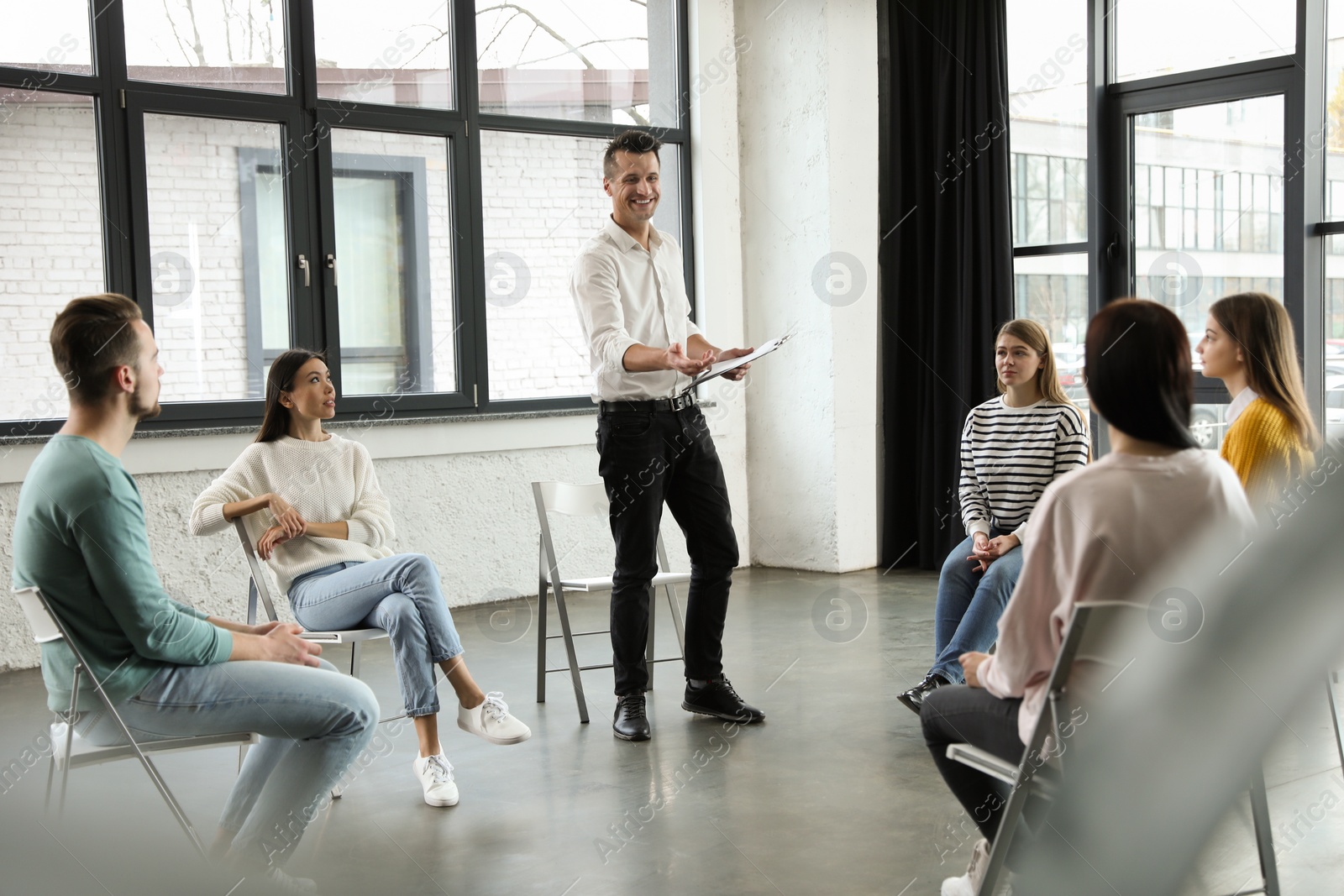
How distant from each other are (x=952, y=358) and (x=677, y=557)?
1704mm

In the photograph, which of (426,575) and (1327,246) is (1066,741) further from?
(1327,246)

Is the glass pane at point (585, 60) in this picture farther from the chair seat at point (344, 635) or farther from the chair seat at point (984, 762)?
the chair seat at point (984, 762)

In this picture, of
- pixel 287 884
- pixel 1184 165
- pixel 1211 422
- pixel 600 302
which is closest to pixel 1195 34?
pixel 1184 165

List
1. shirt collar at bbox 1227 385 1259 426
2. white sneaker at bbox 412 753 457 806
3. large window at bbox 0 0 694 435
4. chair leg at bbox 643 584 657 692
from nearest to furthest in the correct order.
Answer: shirt collar at bbox 1227 385 1259 426 → white sneaker at bbox 412 753 457 806 → chair leg at bbox 643 584 657 692 → large window at bbox 0 0 694 435

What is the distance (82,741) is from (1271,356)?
2.52m

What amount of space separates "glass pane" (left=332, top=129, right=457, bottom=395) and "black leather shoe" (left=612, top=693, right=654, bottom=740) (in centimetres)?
237

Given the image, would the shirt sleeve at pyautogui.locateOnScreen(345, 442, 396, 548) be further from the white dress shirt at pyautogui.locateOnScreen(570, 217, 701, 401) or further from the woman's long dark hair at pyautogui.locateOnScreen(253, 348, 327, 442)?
the white dress shirt at pyautogui.locateOnScreen(570, 217, 701, 401)

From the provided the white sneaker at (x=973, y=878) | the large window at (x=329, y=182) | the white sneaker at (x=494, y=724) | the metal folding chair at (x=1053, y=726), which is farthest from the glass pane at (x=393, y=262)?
the metal folding chair at (x=1053, y=726)

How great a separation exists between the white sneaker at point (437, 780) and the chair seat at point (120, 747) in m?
0.78

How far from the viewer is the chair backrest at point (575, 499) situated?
369 cm

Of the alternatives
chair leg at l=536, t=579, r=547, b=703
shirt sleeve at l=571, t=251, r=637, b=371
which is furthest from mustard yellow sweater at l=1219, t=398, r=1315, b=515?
chair leg at l=536, t=579, r=547, b=703

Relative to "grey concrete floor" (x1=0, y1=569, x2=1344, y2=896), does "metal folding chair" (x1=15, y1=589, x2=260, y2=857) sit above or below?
above

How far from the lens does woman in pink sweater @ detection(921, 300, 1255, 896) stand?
176cm

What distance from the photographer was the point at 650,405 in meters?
3.38
